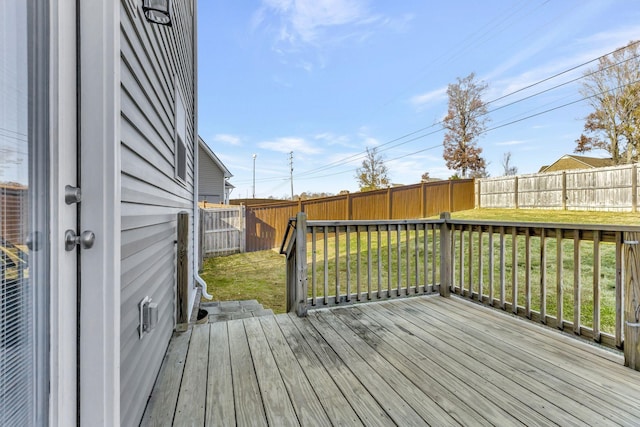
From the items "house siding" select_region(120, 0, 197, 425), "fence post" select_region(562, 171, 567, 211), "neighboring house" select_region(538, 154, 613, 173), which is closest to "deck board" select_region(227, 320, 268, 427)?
"house siding" select_region(120, 0, 197, 425)

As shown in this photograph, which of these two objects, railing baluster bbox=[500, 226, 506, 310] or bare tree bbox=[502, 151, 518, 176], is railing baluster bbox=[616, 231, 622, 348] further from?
bare tree bbox=[502, 151, 518, 176]

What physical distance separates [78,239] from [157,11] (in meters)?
1.17

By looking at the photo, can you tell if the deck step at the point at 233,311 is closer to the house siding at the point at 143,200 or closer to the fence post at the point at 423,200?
the house siding at the point at 143,200

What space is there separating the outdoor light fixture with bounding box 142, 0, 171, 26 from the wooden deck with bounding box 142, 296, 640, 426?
6.41ft

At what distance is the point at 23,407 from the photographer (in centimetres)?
69

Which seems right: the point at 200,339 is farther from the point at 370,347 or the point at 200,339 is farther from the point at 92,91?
the point at 92,91

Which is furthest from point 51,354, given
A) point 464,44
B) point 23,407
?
point 464,44

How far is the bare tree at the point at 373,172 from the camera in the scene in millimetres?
17062

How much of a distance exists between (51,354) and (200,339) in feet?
5.53

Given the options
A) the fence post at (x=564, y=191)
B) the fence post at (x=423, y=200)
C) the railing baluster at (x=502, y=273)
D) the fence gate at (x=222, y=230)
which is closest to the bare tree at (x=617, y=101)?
the fence post at (x=564, y=191)

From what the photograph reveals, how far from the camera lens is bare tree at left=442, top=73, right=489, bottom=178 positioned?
14211 mm

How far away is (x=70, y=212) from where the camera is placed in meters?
0.87

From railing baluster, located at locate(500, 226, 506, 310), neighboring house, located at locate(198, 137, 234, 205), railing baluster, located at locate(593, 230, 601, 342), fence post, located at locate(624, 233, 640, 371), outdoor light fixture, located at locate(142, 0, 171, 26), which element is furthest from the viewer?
neighboring house, located at locate(198, 137, 234, 205)

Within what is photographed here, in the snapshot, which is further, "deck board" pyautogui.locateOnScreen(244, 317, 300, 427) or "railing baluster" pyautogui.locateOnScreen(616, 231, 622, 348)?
"railing baluster" pyautogui.locateOnScreen(616, 231, 622, 348)
